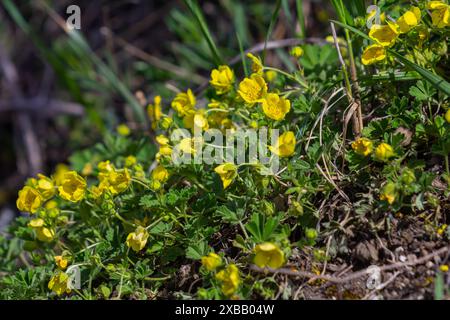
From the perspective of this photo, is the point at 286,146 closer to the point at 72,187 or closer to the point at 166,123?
the point at 166,123

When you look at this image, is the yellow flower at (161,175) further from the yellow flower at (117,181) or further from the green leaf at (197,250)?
the green leaf at (197,250)

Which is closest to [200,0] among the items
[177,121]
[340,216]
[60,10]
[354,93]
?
[60,10]

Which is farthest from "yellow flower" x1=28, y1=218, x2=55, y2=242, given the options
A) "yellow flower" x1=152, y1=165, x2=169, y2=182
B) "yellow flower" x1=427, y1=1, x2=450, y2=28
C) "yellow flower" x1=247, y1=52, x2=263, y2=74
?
"yellow flower" x1=427, y1=1, x2=450, y2=28

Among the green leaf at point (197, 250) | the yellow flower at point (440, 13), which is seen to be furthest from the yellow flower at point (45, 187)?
the yellow flower at point (440, 13)

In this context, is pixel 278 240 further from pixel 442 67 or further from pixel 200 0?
pixel 200 0

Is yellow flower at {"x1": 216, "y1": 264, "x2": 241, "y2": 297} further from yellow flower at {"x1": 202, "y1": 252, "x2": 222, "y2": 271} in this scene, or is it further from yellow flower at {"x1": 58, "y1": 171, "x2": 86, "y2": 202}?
yellow flower at {"x1": 58, "y1": 171, "x2": 86, "y2": 202}

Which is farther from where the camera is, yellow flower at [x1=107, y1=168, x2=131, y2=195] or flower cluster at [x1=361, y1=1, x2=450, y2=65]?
yellow flower at [x1=107, y1=168, x2=131, y2=195]

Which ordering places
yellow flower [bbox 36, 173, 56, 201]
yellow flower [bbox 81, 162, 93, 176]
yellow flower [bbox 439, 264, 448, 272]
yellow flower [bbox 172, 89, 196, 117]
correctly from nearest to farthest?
1. yellow flower [bbox 439, 264, 448, 272]
2. yellow flower [bbox 36, 173, 56, 201]
3. yellow flower [bbox 172, 89, 196, 117]
4. yellow flower [bbox 81, 162, 93, 176]

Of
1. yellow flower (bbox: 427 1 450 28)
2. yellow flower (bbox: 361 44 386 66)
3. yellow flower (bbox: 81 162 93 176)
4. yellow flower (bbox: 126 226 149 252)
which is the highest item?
yellow flower (bbox: 427 1 450 28)
